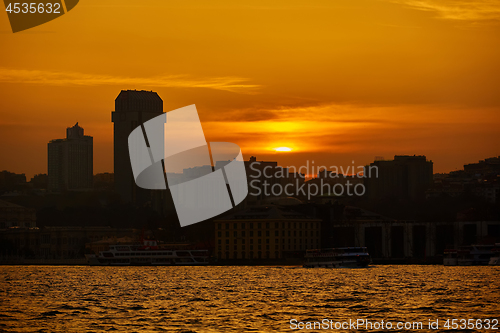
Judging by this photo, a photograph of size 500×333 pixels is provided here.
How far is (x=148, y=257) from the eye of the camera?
401 ft

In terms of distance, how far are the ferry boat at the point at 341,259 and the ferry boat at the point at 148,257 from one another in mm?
23975

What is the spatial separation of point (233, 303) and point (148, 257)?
74.4 m

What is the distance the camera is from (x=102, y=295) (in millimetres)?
56469

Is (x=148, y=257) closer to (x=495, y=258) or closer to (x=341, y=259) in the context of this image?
(x=341, y=259)

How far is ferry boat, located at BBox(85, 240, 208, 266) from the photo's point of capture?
12175cm

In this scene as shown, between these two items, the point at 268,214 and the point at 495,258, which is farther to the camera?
the point at 268,214

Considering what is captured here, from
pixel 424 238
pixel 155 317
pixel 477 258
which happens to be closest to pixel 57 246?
pixel 424 238

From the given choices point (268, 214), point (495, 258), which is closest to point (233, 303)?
point (495, 258)

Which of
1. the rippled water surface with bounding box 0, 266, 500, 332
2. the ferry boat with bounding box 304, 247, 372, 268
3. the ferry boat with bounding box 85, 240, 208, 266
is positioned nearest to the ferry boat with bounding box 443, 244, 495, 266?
the ferry boat with bounding box 304, 247, 372, 268

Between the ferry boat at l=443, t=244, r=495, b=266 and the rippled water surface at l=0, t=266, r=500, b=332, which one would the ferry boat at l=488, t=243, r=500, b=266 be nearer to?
the ferry boat at l=443, t=244, r=495, b=266

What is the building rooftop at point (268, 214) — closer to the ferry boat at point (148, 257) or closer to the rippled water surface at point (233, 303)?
the ferry boat at point (148, 257)

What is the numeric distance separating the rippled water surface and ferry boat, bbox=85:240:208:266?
50363 millimetres

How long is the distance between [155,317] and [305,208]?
10278cm


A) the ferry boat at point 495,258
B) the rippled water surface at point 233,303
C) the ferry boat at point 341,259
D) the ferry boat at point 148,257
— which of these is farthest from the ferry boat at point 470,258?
the ferry boat at point 148,257
